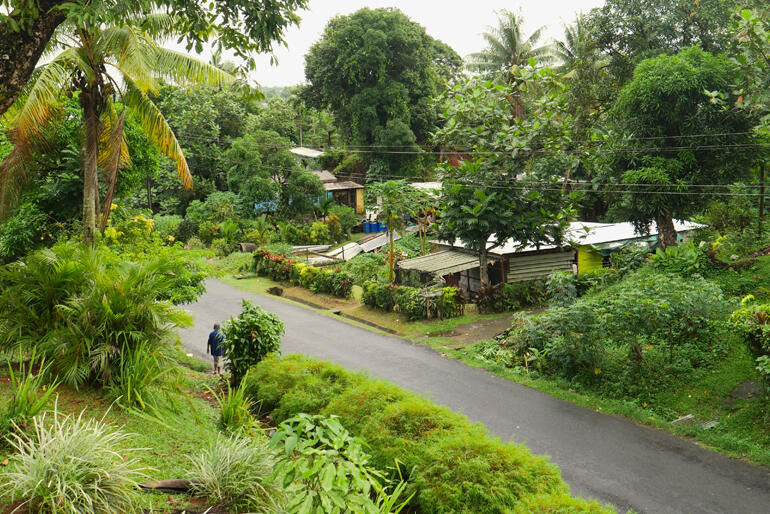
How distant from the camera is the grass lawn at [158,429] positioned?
534 cm

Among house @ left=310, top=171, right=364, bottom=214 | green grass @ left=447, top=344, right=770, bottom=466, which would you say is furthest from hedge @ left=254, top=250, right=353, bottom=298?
house @ left=310, top=171, right=364, bottom=214

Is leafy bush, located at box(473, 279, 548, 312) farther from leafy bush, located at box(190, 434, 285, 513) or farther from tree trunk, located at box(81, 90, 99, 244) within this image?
leafy bush, located at box(190, 434, 285, 513)

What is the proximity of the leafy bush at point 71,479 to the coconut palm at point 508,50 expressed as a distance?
35808mm

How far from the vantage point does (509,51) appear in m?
37.2

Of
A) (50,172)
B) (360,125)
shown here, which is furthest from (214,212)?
(50,172)

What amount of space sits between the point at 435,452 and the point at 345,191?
3669cm

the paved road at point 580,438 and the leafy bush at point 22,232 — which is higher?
the leafy bush at point 22,232

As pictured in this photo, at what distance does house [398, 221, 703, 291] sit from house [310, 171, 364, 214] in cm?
1927

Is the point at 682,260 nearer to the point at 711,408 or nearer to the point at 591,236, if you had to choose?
the point at 711,408

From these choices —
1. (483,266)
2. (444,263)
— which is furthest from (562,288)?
(444,263)

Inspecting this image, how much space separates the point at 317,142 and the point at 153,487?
161 ft

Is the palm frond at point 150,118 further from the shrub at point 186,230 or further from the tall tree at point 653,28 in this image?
the tall tree at point 653,28

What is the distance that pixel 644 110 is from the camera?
55.0ft

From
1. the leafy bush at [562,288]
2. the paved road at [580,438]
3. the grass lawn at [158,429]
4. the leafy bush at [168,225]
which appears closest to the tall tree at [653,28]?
the leafy bush at [562,288]
